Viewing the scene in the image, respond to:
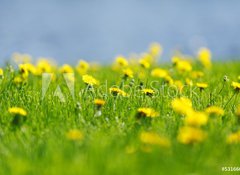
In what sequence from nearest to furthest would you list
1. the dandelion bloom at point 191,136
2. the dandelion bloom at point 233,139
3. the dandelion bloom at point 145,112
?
the dandelion bloom at point 191,136 → the dandelion bloom at point 233,139 → the dandelion bloom at point 145,112

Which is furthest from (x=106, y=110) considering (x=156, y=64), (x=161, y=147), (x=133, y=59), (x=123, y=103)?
(x=133, y=59)

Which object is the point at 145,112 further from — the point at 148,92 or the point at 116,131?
the point at 148,92

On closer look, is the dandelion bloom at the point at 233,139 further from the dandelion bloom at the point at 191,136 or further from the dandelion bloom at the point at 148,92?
the dandelion bloom at the point at 148,92

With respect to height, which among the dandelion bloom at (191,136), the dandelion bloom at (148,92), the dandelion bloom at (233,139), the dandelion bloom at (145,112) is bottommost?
the dandelion bloom at (233,139)

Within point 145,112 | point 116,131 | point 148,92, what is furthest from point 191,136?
point 148,92

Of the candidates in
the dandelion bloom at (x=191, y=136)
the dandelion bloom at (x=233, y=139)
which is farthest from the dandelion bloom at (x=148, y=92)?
the dandelion bloom at (x=191, y=136)

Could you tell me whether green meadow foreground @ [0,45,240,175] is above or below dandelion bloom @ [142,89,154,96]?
below

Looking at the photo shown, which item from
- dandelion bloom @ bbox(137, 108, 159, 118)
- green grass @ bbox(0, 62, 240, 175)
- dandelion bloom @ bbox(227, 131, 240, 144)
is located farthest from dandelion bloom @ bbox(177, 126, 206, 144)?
dandelion bloom @ bbox(137, 108, 159, 118)

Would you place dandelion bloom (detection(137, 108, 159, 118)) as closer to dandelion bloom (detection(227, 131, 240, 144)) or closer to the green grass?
the green grass
